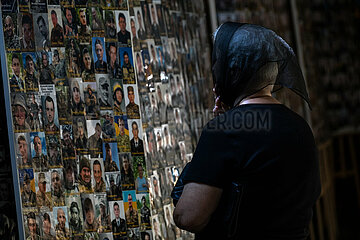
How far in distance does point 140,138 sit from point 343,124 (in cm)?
488

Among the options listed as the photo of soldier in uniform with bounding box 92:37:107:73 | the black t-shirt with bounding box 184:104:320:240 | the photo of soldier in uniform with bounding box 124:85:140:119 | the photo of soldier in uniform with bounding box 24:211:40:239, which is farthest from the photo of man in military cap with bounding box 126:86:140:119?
the black t-shirt with bounding box 184:104:320:240

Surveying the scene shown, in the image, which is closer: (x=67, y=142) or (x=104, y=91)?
(x=67, y=142)

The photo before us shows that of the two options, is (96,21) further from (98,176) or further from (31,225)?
(31,225)

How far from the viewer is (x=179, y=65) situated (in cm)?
284

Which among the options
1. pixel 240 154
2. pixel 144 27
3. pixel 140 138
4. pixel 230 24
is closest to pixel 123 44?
pixel 144 27

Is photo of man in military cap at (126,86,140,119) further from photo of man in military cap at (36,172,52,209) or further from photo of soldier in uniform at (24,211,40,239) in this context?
photo of soldier in uniform at (24,211,40,239)

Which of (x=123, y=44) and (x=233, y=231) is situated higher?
(x=123, y=44)

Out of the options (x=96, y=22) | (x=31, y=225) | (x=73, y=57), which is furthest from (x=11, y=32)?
(x=31, y=225)

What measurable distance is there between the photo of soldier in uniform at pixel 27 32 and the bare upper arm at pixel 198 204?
3.38ft

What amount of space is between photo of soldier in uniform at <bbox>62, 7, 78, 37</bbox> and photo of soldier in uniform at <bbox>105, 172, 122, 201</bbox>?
63 cm

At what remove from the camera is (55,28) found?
217cm

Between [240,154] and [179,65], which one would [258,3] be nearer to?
[179,65]

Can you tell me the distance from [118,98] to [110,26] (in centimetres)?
33

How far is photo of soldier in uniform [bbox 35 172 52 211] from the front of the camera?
6.71 feet
